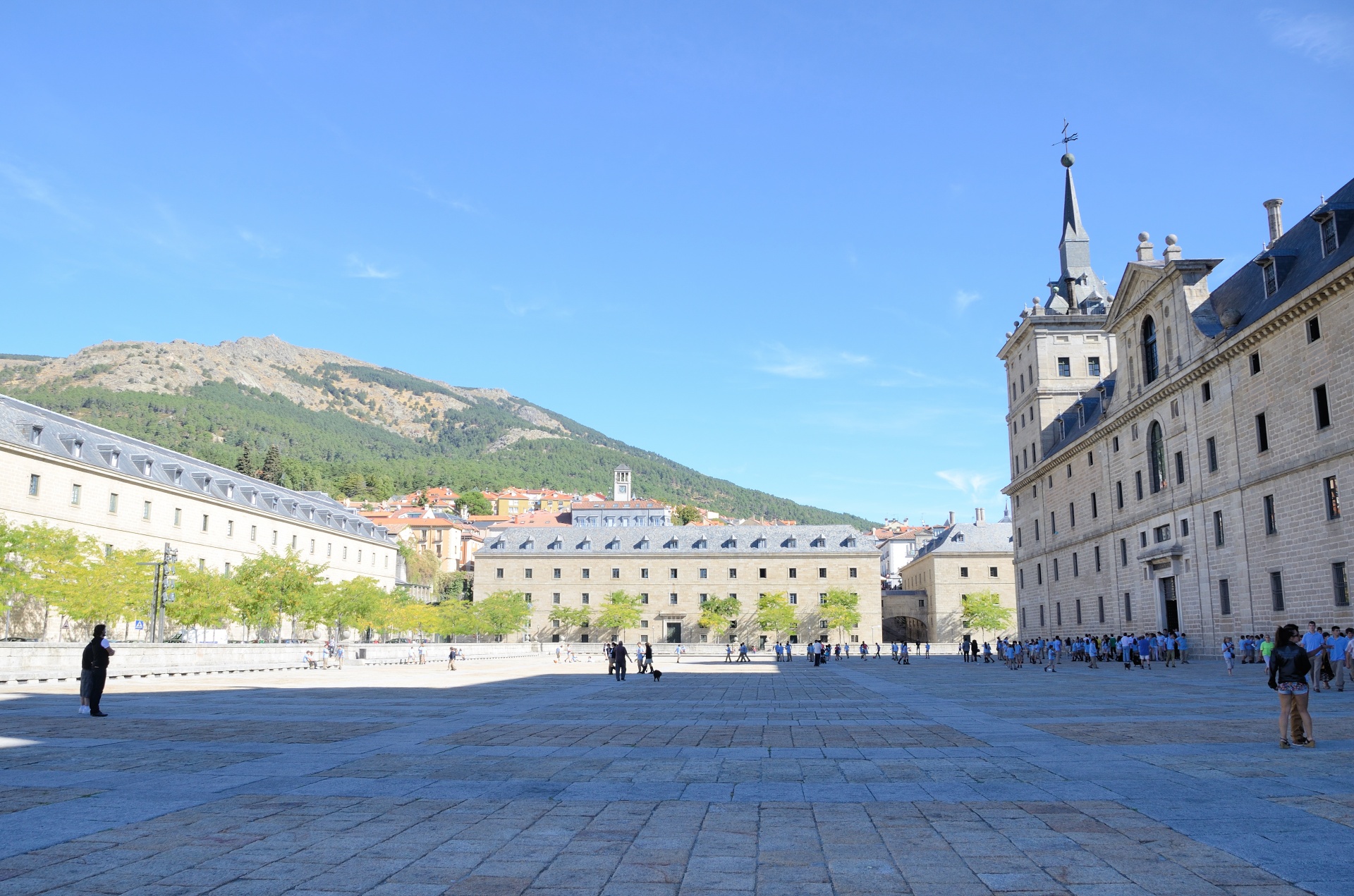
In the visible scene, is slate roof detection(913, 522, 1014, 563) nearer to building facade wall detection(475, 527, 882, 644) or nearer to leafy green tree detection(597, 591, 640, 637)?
building facade wall detection(475, 527, 882, 644)

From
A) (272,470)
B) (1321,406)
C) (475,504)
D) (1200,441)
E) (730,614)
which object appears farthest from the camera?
(475,504)

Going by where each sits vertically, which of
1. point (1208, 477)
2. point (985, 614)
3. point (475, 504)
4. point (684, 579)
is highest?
point (475, 504)

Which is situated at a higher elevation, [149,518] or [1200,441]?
[1200,441]

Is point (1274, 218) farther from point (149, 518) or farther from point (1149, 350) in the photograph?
point (149, 518)

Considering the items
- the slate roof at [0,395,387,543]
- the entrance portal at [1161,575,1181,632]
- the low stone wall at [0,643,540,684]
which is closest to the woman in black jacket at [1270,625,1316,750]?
the low stone wall at [0,643,540,684]

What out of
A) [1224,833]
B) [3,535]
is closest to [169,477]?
[3,535]

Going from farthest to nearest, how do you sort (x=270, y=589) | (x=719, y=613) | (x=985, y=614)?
(x=719, y=613) < (x=985, y=614) < (x=270, y=589)

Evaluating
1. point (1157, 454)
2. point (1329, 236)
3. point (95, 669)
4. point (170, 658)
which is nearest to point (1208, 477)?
point (1157, 454)

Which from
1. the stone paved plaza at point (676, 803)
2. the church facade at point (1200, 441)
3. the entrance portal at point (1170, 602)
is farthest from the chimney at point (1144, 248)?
the stone paved plaza at point (676, 803)

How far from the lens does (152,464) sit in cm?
6531

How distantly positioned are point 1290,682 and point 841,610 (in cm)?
8192

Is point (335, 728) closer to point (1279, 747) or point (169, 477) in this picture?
point (1279, 747)

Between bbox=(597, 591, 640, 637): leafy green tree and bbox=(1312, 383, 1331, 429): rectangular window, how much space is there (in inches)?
2702

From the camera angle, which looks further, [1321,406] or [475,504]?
[475,504]
